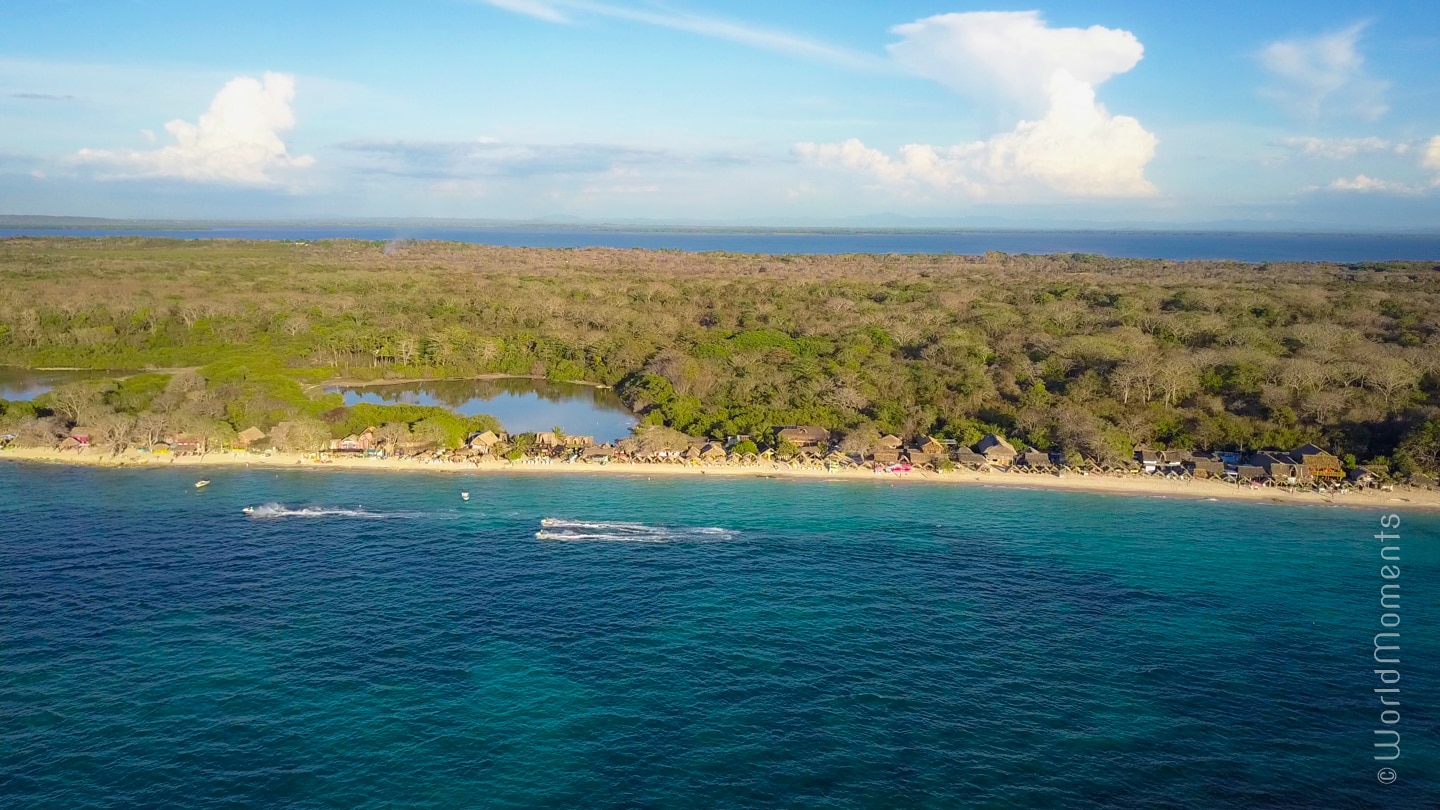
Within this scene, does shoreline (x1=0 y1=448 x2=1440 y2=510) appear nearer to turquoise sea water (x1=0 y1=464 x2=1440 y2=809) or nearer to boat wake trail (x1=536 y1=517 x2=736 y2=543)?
turquoise sea water (x1=0 y1=464 x2=1440 y2=809)

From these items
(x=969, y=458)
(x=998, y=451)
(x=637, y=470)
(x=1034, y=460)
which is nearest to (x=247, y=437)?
(x=637, y=470)

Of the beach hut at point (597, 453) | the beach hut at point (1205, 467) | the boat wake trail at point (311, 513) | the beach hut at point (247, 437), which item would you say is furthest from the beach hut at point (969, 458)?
the beach hut at point (247, 437)

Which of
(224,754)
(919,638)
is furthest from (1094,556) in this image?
(224,754)

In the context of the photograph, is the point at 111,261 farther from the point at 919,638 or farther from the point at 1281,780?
the point at 1281,780

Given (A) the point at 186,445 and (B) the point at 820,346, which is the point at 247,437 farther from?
(B) the point at 820,346

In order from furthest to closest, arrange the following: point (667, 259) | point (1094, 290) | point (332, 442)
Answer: point (667, 259) < point (1094, 290) < point (332, 442)

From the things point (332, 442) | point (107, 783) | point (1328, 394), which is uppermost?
point (1328, 394)

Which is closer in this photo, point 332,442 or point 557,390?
point 332,442
